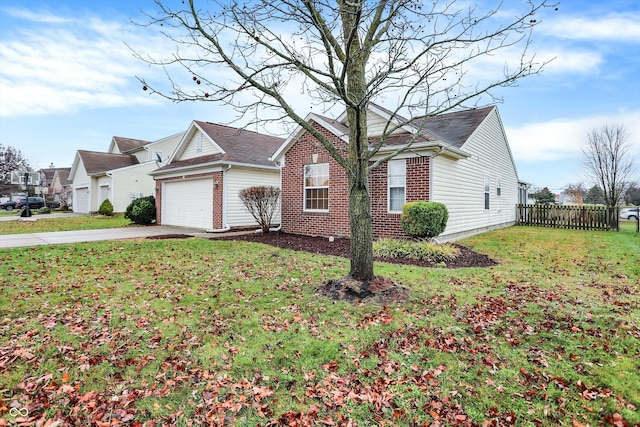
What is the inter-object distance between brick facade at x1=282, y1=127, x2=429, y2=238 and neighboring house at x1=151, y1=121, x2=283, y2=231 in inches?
91.8

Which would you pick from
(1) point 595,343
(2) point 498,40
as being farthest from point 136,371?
(2) point 498,40

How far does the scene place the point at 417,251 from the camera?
884 centimetres

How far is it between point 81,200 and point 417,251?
31.1m

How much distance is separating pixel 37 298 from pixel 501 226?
60.4 ft

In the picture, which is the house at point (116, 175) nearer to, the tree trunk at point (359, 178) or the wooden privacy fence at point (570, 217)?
the tree trunk at point (359, 178)

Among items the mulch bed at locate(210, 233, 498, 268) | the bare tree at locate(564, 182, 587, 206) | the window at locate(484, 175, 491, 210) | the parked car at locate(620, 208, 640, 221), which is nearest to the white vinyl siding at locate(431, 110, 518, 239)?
the window at locate(484, 175, 491, 210)

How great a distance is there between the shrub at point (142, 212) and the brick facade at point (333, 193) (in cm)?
819

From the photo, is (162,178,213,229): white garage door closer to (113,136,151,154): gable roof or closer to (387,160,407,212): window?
(387,160,407,212): window

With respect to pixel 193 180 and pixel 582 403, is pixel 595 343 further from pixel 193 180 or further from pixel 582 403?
pixel 193 180

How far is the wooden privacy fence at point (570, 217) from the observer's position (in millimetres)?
16266

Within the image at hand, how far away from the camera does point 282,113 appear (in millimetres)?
5297

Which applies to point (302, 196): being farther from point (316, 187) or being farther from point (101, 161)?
point (101, 161)

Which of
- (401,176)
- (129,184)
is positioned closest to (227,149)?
(401,176)

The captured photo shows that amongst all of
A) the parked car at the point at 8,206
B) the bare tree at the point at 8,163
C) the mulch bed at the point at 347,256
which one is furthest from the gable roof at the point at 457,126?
the bare tree at the point at 8,163
